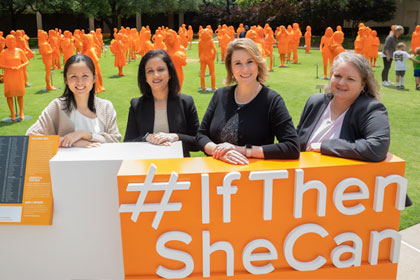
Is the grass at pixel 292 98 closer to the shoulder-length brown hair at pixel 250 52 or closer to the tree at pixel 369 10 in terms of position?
the shoulder-length brown hair at pixel 250 52

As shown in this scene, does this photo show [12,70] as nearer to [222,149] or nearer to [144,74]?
[144,74]

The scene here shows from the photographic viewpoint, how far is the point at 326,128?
2.63m

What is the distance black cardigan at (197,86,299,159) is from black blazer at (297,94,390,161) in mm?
251

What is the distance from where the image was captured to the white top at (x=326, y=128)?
2574mm

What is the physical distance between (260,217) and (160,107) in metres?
1.34

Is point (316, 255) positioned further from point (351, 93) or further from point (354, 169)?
point (351, 93)

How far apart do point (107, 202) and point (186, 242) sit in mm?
575

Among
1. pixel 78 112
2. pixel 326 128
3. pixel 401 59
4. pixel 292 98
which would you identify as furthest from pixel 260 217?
pixel 401 59

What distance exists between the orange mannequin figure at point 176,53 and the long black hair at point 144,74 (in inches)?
241

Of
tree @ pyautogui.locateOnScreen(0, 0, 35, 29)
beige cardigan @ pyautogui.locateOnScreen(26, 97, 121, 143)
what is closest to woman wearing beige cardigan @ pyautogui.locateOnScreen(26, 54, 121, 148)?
beige cardigan @ pyautogui.locateOnScreen(26, 97, 121, 143)

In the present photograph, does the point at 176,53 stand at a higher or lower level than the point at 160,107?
higher

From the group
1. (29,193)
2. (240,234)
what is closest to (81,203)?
(29,193)

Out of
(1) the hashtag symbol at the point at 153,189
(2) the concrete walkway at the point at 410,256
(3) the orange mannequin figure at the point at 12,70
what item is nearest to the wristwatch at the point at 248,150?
(1) the hashtag symbol at the point at 153,189

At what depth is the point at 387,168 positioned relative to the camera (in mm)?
2217
